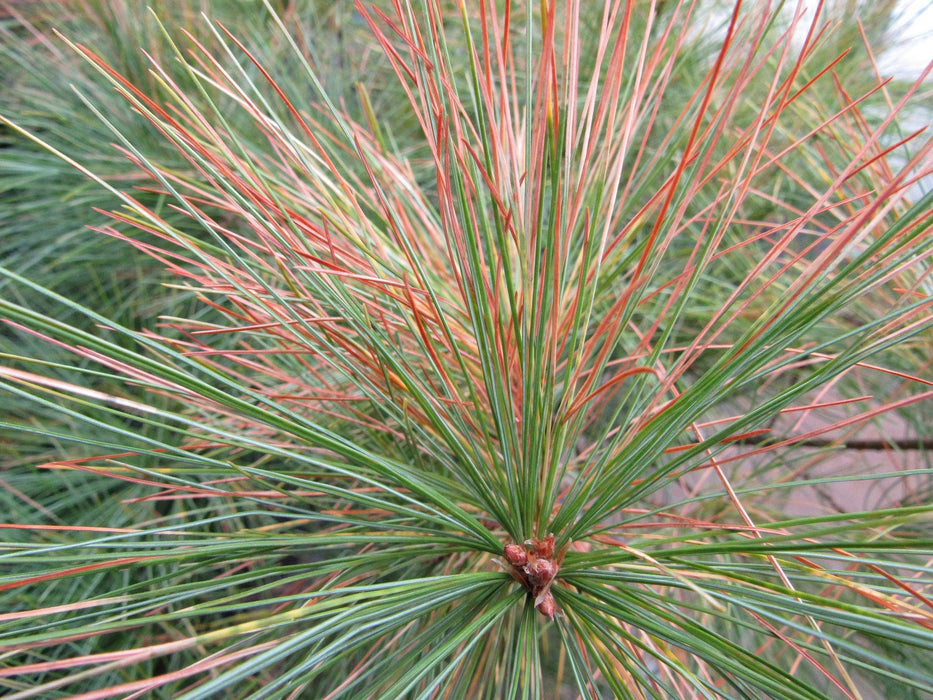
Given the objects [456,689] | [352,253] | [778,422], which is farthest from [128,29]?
[778,422]

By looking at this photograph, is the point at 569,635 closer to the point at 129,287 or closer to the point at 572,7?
the point at 572,7

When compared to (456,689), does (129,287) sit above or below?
above

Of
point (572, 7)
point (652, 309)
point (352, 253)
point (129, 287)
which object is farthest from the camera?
point (129, 287)

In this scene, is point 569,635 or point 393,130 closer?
point 569,635

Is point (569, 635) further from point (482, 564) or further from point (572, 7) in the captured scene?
point (572, 7)

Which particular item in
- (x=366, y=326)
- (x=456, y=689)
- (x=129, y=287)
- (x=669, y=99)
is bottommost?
(x=456, y=689)

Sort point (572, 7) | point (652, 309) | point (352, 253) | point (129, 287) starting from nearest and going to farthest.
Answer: point (572, 7) < point (352, 253) < point (652, 309) < point (129, 287)
